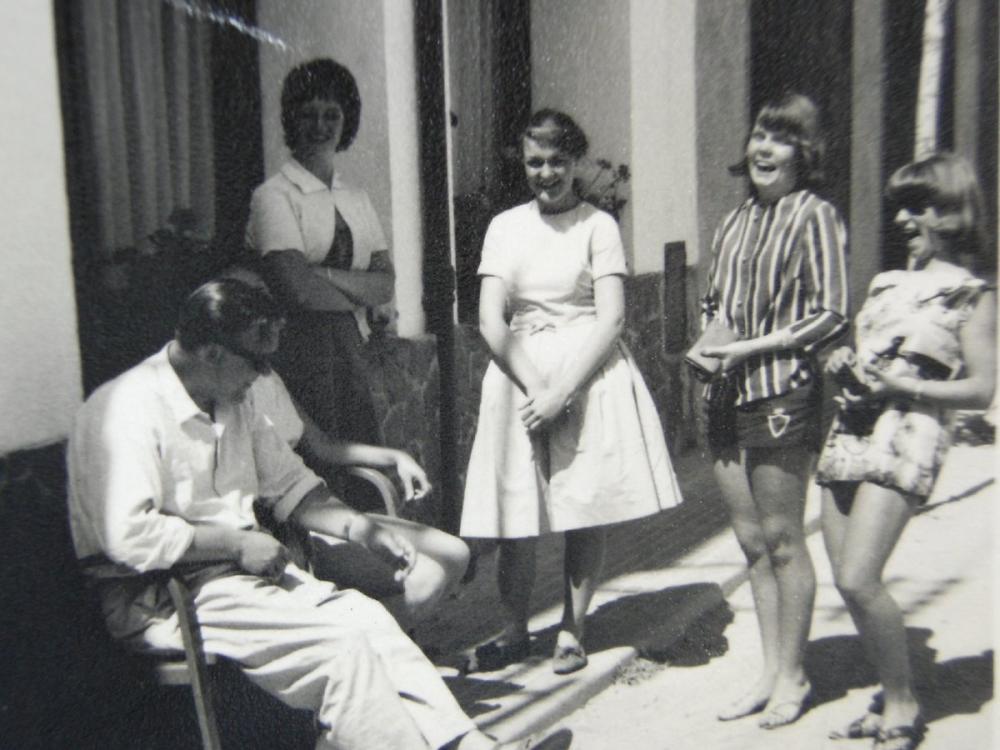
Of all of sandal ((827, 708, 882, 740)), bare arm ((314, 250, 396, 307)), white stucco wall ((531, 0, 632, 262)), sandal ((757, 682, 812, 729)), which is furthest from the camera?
white stucco wall ((531, 0, 632, 262))

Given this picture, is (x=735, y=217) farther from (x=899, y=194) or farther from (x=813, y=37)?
(x=813, y=37)

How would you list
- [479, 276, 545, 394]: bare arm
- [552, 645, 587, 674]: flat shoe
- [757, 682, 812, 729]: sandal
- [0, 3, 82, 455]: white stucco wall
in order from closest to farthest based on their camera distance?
[0, 3, 82, 455]: white stucco wall < [757, 682, 812, 729]: sandal < [479, 276, 545, 394]: bare arm < [552, 645, 587, 674]: flat shoe

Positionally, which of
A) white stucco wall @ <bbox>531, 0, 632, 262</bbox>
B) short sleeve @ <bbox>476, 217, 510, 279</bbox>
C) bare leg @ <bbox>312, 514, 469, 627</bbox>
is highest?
white stucco wall @ <bbox>531, 0, 632, 262</bbox>

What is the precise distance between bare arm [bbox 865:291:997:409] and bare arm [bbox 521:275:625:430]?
97 centimetres

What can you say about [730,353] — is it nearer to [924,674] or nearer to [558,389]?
[558,389]

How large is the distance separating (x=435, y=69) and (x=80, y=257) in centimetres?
198

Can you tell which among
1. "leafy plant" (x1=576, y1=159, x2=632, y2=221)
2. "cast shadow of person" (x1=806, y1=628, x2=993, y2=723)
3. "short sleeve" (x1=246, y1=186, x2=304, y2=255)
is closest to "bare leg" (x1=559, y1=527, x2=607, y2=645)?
"cast shadow of person" (x1=806, y1=628, x2=993, y2=723)

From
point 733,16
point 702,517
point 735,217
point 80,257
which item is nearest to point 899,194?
point 735,217

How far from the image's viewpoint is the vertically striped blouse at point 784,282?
134 inches

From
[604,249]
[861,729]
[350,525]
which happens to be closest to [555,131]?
[604,249]

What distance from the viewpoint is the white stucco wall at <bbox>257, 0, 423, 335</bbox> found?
4.34 m

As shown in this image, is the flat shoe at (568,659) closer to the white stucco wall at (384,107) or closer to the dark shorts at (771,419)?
the dark shorts at (771,419)

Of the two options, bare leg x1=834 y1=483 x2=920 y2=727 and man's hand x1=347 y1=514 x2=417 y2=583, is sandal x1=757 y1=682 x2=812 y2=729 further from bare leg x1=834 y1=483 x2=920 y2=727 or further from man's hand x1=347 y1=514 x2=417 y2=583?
man's hand x1=347 y1=514 x2=417 y2=583

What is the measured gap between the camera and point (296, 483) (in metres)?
3.34
